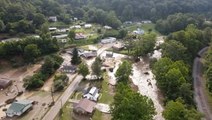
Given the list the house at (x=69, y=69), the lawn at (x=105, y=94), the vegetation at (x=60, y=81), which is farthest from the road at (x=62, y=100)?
the lawn at (x=105, y=94)

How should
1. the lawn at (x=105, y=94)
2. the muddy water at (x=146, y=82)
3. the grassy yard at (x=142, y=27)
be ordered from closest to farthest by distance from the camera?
the lawn at (x=105, y=94), the muddy water at (x=146, y=82), the grassy yard at (x=142, y=27)

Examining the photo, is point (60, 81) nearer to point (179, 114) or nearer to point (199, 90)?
point (179, 114)

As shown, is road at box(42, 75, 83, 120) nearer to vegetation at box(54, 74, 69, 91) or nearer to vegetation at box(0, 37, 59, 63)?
vegetation at box(54, 74, 69, 91)

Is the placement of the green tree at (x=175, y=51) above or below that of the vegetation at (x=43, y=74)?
above

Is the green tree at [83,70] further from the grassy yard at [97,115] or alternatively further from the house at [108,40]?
the house at [108,40]

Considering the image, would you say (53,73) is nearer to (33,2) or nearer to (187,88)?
(187,88)

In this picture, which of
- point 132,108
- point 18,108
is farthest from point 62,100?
point 132,108

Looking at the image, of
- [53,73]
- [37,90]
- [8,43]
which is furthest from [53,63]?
[8,43]
